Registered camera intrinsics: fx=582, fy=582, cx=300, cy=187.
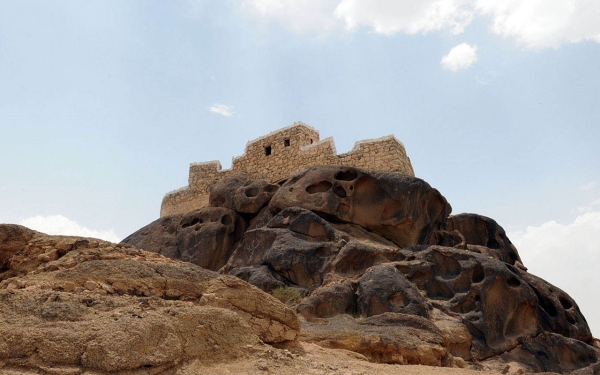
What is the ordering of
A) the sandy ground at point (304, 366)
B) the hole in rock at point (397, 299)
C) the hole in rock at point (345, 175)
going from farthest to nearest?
the hole in rock at point (345, 175)
the hole in rock at point (397, 299)
the sandy ground at point (304, 366)

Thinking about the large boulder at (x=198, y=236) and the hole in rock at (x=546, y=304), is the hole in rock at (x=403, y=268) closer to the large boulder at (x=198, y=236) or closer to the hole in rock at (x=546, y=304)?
the hole in rock at (x=546, y=304)

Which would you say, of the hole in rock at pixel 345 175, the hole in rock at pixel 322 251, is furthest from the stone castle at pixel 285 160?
the hole in rock at pixel 322 251

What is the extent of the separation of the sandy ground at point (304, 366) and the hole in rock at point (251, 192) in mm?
11551

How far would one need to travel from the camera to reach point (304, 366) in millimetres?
5398

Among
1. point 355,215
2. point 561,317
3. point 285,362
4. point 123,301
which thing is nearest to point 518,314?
point 561,317

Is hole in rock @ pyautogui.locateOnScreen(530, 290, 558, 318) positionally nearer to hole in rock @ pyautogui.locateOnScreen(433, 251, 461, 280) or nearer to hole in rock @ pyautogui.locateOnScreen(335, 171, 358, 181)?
hole in rock @ pyautogui.locateOnScreen(433, 251, 461, 280)

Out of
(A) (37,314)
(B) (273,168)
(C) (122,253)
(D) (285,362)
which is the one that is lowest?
(D) (285,362)

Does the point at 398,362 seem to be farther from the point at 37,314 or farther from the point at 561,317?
the point at 561,317

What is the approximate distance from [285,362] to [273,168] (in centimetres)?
1471

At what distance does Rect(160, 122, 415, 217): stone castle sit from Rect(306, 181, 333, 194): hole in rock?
6.63 feet

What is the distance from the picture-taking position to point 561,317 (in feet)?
42.3

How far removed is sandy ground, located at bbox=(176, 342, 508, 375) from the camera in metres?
4.97

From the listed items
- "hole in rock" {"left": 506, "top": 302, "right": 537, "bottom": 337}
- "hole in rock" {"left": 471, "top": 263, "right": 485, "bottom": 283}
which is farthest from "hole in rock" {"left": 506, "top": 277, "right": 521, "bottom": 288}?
"hole in rock" {"left": 471, "top": 263, "right": 485, "bottom": 283}

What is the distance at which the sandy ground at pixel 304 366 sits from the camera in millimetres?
4973
